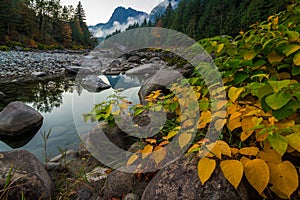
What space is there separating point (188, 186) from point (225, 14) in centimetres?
3034

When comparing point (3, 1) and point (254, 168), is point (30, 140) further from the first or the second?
point (3, 1)

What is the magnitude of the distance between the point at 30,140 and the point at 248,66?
3298 millimetres

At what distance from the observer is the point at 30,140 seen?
3.04 meters

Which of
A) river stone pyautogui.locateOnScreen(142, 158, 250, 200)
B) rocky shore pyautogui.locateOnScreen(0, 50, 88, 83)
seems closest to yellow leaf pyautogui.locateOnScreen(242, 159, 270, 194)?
river stone pyautogui.locateOnScreen(142, 158, 250, 200)

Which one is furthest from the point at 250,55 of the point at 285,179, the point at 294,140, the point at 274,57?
the point at 285,179

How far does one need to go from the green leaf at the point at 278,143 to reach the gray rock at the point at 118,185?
1054 millimetres

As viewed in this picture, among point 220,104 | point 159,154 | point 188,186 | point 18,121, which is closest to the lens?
point 188,186

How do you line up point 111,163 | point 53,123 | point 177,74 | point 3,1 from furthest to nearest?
point 3,1, point 53,123, point 177,74, point 111,163

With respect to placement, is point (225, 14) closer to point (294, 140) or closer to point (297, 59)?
point (297, 59)

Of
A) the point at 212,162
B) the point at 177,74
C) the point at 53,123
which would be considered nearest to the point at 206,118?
the point at 212,162

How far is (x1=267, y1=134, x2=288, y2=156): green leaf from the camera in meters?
0.71

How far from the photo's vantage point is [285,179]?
0.73 m

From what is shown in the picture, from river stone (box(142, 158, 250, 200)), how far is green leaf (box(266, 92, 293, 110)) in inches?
16.2

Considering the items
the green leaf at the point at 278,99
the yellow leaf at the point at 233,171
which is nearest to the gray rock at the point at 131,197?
the yellow leaf at the point at 233,171
